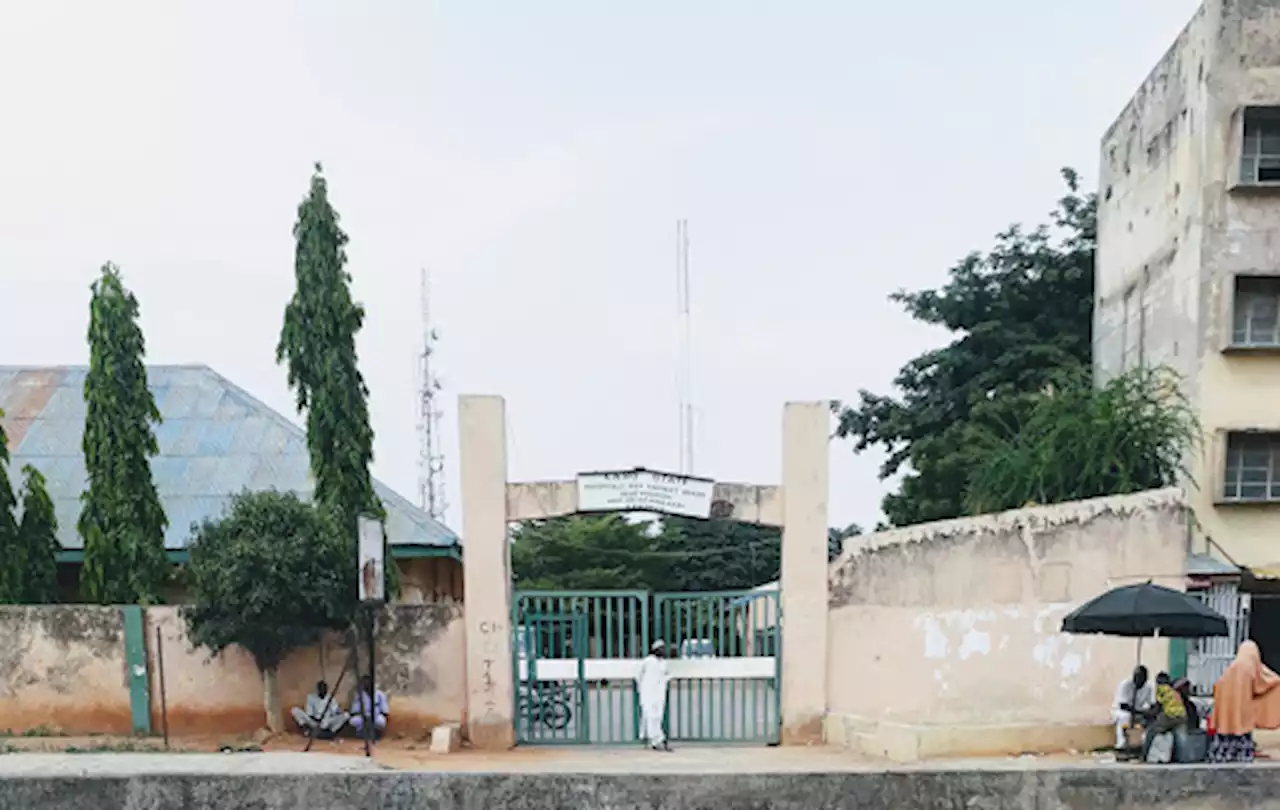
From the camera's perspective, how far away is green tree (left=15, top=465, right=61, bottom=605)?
12.1m

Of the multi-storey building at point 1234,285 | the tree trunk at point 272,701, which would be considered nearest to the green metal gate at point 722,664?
the tree trunk at point 272,701

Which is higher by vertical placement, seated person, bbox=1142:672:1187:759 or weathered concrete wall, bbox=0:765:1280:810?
weathered concrete wall, bbox=0:765:1280:810

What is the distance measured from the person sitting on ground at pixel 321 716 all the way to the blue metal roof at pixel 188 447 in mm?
3733

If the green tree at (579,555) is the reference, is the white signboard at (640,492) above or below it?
above

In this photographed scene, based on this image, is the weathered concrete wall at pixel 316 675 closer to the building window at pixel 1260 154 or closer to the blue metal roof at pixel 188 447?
the blue metal roof at pixel 188 447

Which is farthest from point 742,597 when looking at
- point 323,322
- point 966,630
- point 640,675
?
point 323,322

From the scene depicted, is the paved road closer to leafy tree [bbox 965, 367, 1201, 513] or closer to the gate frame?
the gate frame

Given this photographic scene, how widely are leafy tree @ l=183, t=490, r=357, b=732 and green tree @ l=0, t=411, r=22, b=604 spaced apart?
10.6ft

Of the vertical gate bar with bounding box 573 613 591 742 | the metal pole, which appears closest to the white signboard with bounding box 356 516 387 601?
the vertical gate bar with bounding box 573 613 591 742

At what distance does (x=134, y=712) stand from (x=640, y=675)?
5.56 metres

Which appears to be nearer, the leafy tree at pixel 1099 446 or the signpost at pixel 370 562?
the signpost at pixel 370 562

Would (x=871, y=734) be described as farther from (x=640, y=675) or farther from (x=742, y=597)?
(x=640, y=675)

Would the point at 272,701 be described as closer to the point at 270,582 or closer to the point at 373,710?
the point at 373,710

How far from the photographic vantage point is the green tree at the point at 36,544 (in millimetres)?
12062
